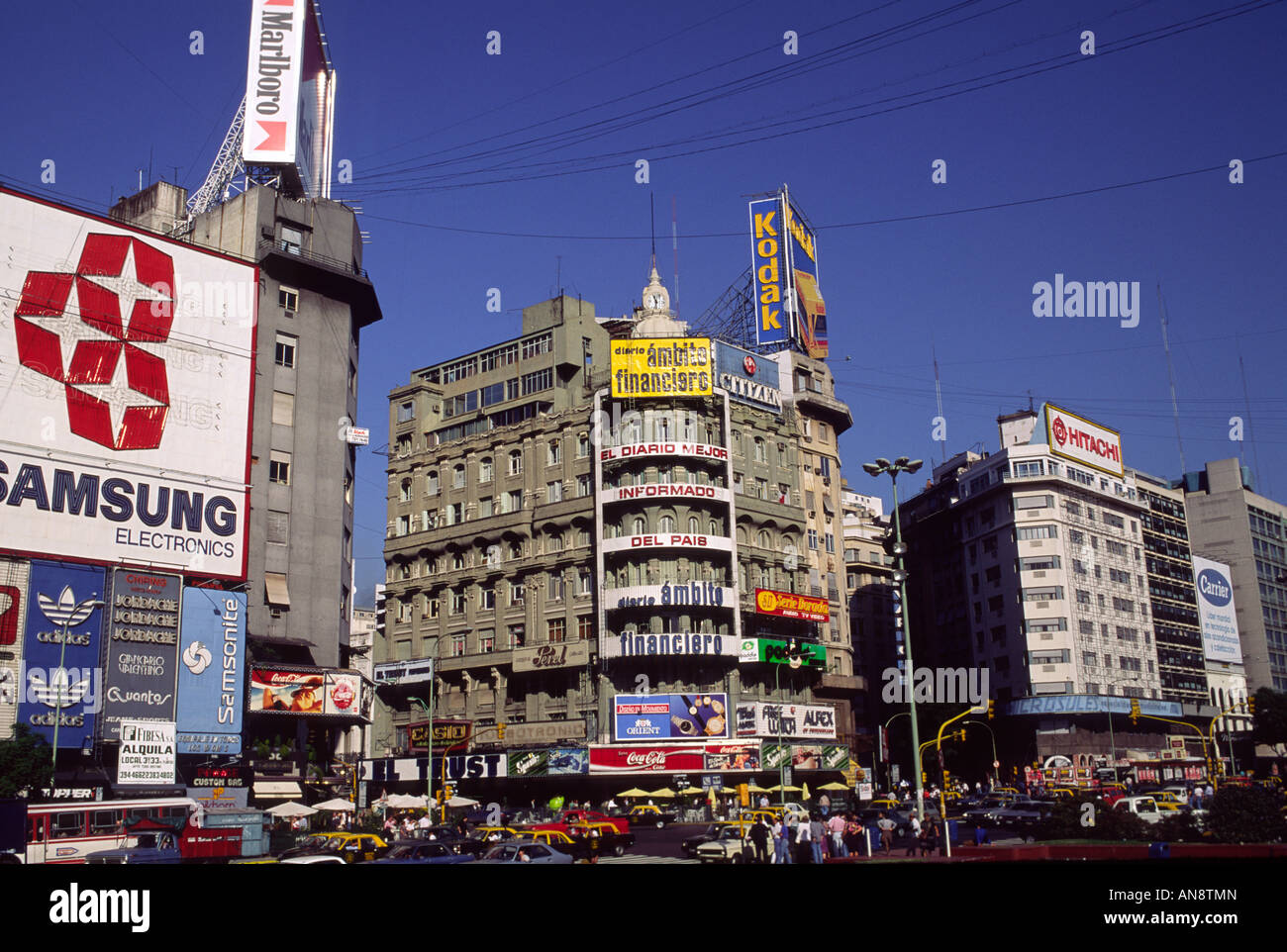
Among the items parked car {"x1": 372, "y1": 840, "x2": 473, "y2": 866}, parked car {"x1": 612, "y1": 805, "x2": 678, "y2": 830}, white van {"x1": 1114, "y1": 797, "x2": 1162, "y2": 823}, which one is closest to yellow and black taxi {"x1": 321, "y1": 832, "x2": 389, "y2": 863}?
parked car {"x1": 372, "y1": 840, "x2": 473, "y2": 866}

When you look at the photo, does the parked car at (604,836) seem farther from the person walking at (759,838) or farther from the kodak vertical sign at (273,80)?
the kodak vertical sign at (273,80)

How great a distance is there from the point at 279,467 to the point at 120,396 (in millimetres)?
14738

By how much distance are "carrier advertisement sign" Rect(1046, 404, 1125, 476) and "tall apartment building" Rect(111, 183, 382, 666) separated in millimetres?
64607

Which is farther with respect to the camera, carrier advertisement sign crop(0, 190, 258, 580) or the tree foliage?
carrier advertisement sign crop(0, 190, 258, 580)

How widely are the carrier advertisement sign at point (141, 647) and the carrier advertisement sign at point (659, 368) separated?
3409 cm

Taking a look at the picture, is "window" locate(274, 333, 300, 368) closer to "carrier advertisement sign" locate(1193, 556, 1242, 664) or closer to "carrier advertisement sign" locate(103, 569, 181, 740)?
"carrier advertisement sign" locate(103, 569, 181, 740)

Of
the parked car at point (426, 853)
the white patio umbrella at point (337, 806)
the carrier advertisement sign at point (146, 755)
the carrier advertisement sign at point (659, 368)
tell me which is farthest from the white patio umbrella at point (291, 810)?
the carrier advertisement sign at point (659, 368)

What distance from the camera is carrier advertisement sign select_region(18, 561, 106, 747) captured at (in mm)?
61094

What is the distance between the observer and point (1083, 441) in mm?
114438

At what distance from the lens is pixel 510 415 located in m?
95.2

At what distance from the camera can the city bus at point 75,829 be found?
38312 millimetres
